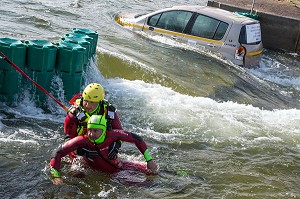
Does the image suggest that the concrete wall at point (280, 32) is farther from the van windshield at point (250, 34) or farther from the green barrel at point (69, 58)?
the green barrel at point (69, 58)

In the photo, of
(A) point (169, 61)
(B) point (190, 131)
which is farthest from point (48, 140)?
(A) point (169, 61)

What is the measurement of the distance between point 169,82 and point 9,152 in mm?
5116

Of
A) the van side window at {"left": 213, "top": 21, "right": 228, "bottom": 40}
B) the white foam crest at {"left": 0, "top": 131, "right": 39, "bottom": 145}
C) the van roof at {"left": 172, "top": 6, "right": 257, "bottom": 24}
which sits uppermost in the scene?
the van roof at {"left": 172, "top": 6, "right": 257, "bottom": 24}

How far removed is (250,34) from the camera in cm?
1323

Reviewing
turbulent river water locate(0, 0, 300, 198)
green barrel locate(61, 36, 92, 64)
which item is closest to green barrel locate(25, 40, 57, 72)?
turbulent river water locate(0, 0, 300, 198)

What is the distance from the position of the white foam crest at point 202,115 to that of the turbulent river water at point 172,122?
21mm

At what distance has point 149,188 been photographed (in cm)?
697

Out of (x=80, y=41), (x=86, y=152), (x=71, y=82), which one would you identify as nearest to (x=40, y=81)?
(x=71, y=82)

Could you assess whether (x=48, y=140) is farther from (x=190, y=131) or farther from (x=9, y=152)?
(x=190, y=131)

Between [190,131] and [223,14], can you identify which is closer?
[190,131]

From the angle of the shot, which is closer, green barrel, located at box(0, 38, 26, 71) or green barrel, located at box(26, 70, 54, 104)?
green barrel, located at box(0, 38, 26, 71)

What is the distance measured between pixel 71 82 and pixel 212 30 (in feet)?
17.2

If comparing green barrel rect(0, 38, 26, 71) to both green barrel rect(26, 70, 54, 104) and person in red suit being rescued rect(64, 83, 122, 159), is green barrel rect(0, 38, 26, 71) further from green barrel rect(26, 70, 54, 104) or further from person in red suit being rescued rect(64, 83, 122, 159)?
person in red suit being rescued rect(64, 83, 122, 159)

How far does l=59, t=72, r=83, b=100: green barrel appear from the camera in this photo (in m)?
9.26
